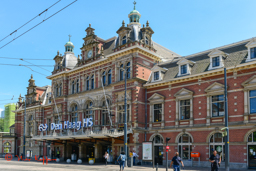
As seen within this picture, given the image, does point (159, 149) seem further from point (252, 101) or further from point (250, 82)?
point (250, 82)

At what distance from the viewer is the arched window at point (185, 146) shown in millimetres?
31797

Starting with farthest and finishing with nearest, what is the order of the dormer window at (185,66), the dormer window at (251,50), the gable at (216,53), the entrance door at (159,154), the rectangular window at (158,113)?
the rectangular window at (158,113), the entrance door at (159,154), the dormer window at (185,66), the gable at (216,53), the dormer window at (251,50)

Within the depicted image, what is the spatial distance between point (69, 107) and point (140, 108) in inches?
587

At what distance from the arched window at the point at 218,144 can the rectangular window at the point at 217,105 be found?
216cm

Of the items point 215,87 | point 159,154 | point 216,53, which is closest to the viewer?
point 215,87

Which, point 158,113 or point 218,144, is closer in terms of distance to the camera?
point 218,144

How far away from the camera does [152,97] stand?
36000mm

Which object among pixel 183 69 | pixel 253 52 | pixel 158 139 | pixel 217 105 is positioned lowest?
pixel 158 139

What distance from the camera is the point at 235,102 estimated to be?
2859 cm

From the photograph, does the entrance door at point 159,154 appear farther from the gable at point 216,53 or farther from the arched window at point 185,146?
the gable at point 216,53

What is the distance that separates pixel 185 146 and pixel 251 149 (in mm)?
7369

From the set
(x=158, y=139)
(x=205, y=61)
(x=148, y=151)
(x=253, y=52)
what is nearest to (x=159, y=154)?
(x=158, y=139)

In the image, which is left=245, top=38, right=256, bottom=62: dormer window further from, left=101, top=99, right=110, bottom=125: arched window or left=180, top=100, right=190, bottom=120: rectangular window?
left=101, top=99, right=110, bottom=125: arched window

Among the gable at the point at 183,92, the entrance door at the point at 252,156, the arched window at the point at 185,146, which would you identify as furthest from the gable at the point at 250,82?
the arched window at the point at 185,146
